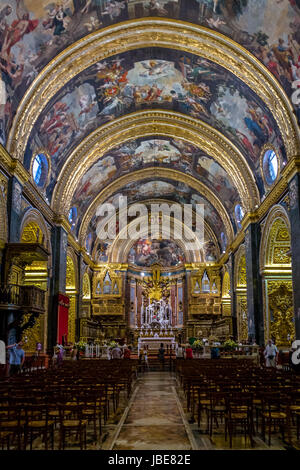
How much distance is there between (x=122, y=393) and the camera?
47.3 ft

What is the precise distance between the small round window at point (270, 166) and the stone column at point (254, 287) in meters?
3.28

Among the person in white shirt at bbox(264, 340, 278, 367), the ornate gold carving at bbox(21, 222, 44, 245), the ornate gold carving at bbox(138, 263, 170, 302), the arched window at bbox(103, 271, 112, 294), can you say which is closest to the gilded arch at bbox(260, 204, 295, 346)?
the person in white shirt at bbox(264, 340, 278, 367)

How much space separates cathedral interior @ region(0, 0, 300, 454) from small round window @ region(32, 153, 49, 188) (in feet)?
0.19

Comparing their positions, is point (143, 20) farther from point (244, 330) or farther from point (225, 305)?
point (225, 305)

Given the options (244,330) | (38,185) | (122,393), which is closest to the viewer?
(122,393)

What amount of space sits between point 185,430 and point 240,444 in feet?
4.50

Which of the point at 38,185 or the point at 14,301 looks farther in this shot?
the point at 38,185

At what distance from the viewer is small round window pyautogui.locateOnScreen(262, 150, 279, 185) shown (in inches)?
854

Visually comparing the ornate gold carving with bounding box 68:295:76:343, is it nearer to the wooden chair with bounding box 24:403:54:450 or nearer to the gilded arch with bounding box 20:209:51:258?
the gilded arch with bounding box 20:209:51:258

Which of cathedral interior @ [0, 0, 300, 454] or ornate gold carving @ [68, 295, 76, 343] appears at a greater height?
cathedral interior @ [0, 0, 300, 454]

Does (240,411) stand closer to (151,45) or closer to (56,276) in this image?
(151,45)

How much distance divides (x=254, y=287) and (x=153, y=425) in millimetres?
15847

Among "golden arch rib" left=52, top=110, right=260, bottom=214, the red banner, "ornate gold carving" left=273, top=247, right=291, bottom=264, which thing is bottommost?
the red banner
